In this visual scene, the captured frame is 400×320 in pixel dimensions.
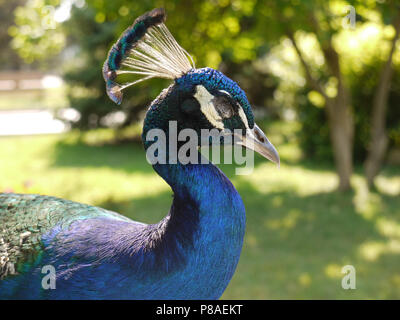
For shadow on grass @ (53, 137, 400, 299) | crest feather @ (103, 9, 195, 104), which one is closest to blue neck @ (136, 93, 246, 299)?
crest feather @ (103, 9, 195, 104)

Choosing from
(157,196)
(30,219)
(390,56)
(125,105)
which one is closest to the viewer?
(30,219)

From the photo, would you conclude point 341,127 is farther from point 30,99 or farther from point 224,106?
point 30,99

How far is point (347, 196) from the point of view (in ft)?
19.8

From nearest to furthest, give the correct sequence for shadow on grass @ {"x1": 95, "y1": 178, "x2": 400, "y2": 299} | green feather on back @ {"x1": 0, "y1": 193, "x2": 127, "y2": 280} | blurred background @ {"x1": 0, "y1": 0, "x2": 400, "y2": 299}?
1. green feather on back @ {"x1": 0, "y1": 193, "x2": 127, "y2": 280}
2. shadow on grass @ {"x1": 95, "y1": 178, "x2": 400, "y2": 299}
3. blurred background @ {"x1": 0, "y1": 0, "x2": 400, "y2": 299}

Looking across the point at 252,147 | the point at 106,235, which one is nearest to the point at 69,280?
the point at 106,235

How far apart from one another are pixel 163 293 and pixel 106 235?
328mm

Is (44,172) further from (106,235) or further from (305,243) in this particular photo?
(106,235)

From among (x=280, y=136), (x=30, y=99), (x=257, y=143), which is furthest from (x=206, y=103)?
(x=30, y=99)

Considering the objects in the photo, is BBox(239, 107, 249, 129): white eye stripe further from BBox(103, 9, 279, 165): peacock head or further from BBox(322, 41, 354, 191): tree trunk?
BBox(322, 41, 354, 191): tree trunk

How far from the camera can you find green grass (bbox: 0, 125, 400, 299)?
4.08 meters

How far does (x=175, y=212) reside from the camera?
1626 millimetres

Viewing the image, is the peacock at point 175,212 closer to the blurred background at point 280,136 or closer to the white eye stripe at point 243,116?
the white eye stripe at point 243,116

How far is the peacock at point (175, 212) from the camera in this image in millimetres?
1578

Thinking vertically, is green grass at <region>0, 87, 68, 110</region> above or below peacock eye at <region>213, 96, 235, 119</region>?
above
